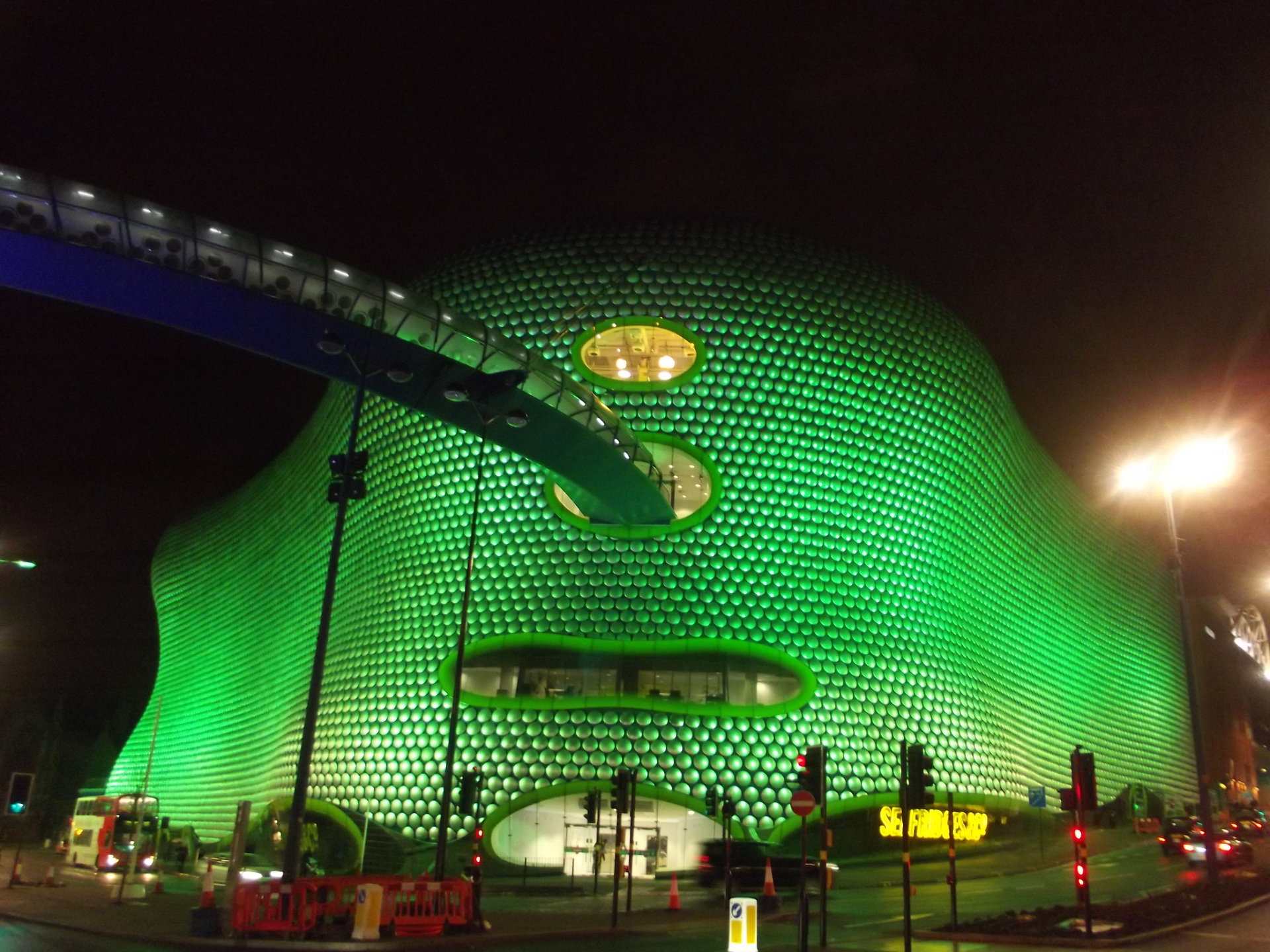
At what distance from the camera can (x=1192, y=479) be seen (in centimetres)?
1805

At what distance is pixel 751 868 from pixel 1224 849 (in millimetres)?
13424

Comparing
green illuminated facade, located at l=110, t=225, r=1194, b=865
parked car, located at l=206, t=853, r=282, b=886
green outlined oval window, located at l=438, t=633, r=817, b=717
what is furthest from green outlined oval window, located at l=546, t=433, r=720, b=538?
parked car, located at l=206, t=853, r=282, b=886

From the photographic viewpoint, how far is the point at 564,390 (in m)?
25.7

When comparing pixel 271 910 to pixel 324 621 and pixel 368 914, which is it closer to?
pixel 368 914

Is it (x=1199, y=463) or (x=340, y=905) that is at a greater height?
(x=1199, y=463)

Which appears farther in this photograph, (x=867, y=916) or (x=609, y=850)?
(x=609, y=850)

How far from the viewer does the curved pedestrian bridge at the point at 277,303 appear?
18.1 meters

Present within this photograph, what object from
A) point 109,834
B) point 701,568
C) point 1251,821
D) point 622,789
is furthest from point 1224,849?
point 109,834

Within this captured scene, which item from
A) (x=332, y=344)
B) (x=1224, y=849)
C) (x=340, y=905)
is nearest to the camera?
(x=340, y=905)

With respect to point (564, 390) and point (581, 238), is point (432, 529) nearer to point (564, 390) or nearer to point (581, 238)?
point (564, 390)

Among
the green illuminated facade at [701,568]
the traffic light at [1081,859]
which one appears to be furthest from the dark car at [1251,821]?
the traffic light at [1081,859]

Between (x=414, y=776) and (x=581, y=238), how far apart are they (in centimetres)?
1692

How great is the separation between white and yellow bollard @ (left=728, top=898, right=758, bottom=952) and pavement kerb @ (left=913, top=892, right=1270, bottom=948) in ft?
12.4

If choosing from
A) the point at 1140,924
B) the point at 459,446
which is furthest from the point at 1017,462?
the point at 1140,924
